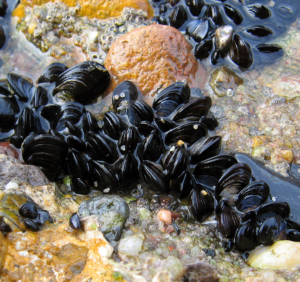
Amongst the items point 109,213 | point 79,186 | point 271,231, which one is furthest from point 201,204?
point 79,186

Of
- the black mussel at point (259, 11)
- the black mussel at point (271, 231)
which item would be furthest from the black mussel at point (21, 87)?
the black mussel at point (259, 11)

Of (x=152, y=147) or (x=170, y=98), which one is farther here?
(x=170, y=98)

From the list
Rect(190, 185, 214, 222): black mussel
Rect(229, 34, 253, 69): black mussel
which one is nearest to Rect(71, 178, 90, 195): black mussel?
Rect(190, 185, 214, 222): black mussel

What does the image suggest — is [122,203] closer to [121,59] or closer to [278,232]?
[278,232]

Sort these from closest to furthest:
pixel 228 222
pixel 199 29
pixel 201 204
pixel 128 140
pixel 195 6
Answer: pixel 228 222, pixel 201 204, pixel 128 140, pixel 199 29, pixel 195 6

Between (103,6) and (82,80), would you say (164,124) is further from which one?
(103,6)

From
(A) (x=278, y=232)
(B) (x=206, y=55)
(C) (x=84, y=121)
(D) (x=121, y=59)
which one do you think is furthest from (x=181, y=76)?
(A) (x=278, y=232)
